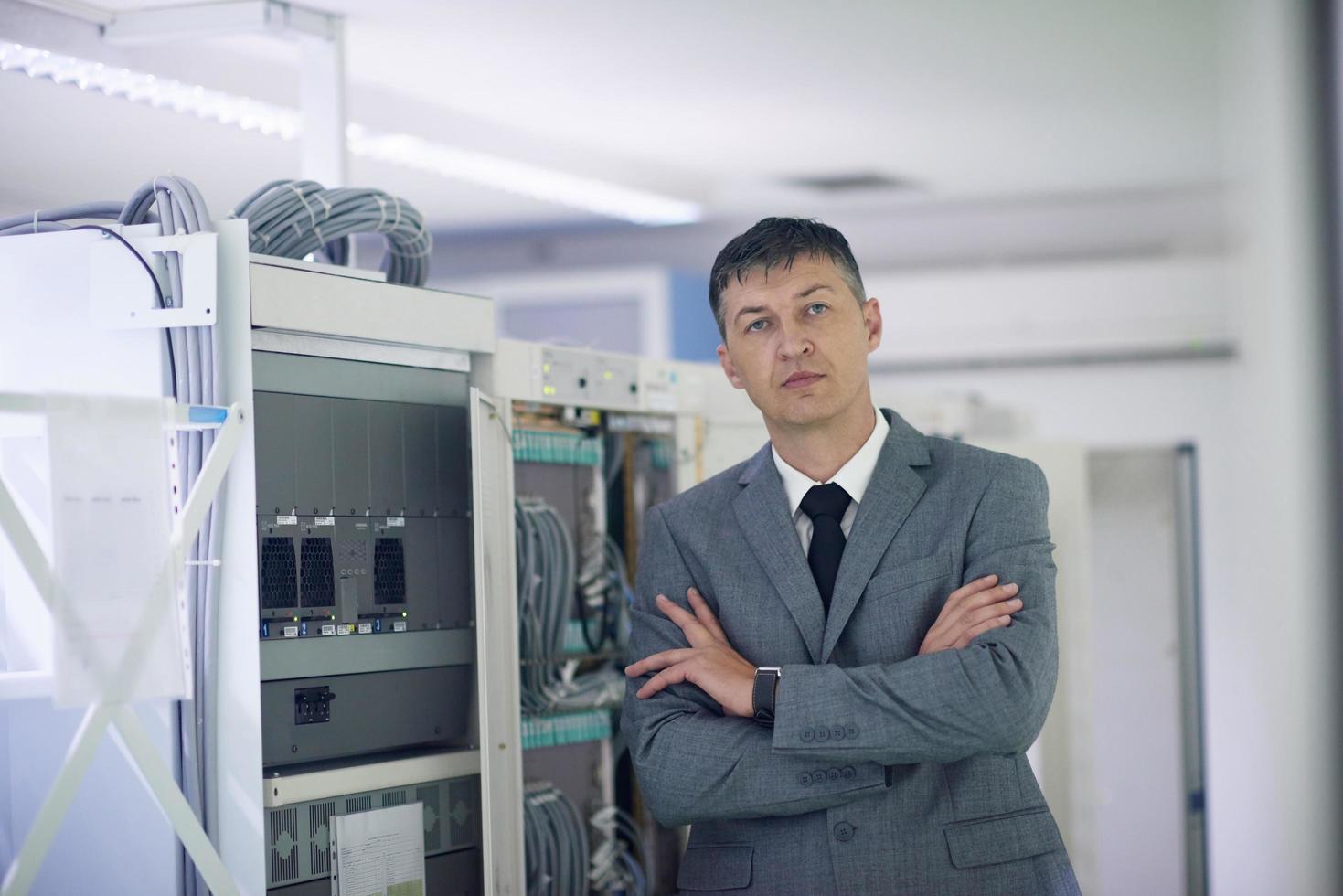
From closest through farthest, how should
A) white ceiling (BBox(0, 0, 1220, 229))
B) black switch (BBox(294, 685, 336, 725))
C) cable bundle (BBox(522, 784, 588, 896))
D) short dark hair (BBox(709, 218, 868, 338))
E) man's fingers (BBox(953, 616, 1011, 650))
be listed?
man's fingers (BBox(953, 616, 1011, 650)), short dark hair (BBox(709, 218, 868, 338)), black switch (BBox(294, 685, 336, 725)), cable bundle (BBox(522, 784, 588, 896)), white ceiling (BBox(0, 0, 1220, 229))

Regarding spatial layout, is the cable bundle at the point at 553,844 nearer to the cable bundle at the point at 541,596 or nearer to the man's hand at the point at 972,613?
the cable bundle at the point at 541,596

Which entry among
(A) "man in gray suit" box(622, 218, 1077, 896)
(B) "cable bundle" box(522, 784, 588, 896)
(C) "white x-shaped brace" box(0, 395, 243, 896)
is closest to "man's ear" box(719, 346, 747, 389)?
(A) "man in gray suit" box(622, 218, 1077, 896)

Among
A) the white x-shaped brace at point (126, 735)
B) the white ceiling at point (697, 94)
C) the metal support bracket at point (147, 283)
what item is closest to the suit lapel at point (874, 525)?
the white x-shaped brace at point (126, 735)

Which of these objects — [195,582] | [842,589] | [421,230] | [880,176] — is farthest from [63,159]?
[880,176]

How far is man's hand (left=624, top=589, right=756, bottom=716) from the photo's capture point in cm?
212

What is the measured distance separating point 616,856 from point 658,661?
1367mm

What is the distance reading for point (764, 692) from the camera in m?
2.08

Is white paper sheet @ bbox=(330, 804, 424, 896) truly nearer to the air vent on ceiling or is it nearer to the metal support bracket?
the metal support bracket

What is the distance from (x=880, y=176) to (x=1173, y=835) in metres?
3.40

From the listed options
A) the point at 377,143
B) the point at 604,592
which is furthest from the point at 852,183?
the point at 604,592

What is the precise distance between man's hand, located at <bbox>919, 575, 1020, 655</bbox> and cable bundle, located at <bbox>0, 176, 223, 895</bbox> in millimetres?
1209

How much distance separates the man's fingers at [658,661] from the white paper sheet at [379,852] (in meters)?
0.69

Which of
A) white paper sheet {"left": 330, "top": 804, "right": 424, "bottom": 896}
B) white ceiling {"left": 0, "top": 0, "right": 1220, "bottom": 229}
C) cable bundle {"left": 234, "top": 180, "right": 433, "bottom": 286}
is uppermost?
white ceiling {"left": 0, "top": 0, "right": 1220, "bottom": 229}

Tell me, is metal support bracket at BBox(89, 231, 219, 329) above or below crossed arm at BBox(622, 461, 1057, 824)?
above
